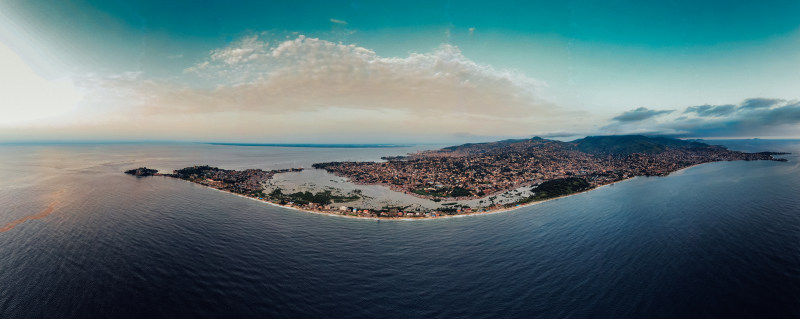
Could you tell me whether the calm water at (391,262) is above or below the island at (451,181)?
below

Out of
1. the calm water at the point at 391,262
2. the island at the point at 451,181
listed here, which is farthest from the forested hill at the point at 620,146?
the calm water at the point at 391,262

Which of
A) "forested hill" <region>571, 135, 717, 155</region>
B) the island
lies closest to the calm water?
the island

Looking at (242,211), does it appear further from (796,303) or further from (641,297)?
(796,303)

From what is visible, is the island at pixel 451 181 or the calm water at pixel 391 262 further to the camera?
the island at pixel 451 181

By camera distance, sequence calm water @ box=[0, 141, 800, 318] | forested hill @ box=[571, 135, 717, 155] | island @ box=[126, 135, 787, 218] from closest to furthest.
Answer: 1. calm water @ box=[0, 141, 800, 318]
2. island @ box=[126, 135, 787, 218]
3. forested hill @ box=[571, 135, 717, 155]

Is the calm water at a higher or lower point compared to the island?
lower

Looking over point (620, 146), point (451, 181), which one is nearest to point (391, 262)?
point (451, 181)

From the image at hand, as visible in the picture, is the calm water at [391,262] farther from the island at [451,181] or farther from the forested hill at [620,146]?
the forested hill at [620,146]

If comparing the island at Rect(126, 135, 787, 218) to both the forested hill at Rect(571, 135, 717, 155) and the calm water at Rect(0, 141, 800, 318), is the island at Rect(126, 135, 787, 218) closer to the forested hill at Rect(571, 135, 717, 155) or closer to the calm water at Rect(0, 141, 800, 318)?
the calm water at Rect(0, 141, 800, 318)

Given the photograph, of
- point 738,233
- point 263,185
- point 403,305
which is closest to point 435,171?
point 263,185
